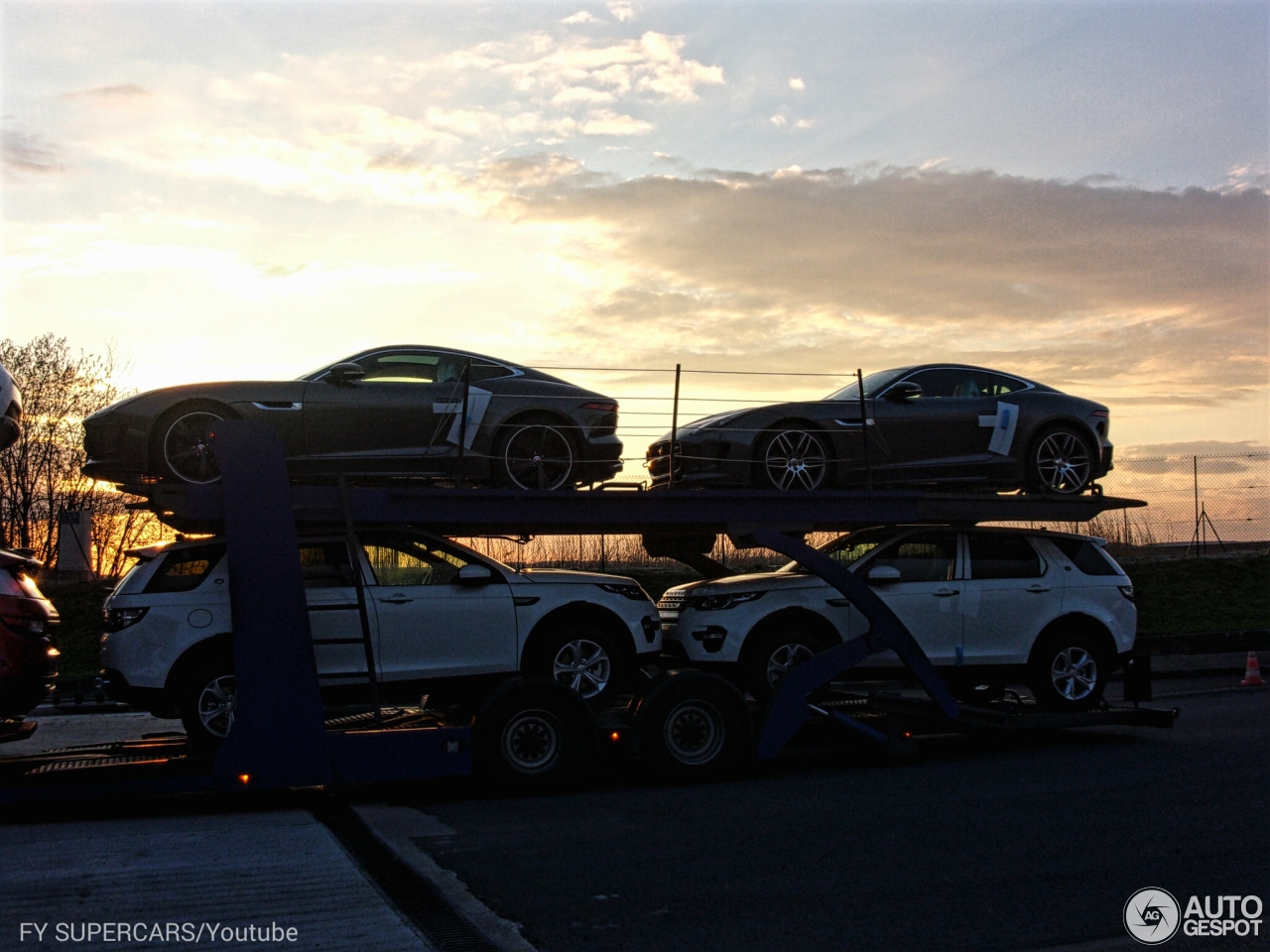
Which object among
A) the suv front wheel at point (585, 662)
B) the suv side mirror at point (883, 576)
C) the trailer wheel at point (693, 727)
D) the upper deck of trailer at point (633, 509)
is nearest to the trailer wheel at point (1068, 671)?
the upper deck of trailer at point (633, 509)

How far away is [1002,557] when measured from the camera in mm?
10773

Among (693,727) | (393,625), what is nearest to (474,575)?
(393,625)

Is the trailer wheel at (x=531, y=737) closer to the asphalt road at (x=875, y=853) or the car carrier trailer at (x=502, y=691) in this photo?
the car carrier trailer at (x=502, y=691)

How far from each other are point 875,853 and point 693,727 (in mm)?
2633

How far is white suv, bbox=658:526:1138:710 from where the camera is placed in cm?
1018

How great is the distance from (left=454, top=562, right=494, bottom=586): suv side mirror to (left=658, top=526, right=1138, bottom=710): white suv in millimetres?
1914

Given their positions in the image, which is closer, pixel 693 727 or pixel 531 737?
pixel 531 737

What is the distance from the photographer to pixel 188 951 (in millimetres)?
5184

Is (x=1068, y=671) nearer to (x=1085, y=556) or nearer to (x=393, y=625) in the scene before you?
(x=1085, y=556)

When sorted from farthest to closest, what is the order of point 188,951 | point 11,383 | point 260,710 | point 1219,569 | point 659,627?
point 1219,569 → point 659,627 → point 11,383 → point 260,710 → point 188,951

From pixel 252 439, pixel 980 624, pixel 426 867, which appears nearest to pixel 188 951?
pixel 426 867

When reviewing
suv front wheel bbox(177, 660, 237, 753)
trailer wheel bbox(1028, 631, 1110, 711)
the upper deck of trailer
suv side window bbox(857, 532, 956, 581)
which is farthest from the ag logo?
suv front wheel bbox(177, 660, 237, 753)

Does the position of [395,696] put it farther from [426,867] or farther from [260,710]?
[426,867]

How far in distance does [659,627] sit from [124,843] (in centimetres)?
435
